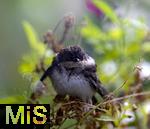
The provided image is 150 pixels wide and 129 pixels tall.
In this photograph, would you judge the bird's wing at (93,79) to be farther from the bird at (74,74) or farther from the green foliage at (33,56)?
the green foliage at (33,56)

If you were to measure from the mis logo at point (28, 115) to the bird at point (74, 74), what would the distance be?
0.05 m

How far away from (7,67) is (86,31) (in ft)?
2.67

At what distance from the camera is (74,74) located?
1027mm

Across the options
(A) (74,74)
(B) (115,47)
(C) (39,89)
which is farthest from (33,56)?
(A) (74,74)

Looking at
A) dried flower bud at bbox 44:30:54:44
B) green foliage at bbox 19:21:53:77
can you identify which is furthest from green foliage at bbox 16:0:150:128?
dried flower bud at bbox 44:30:54:44

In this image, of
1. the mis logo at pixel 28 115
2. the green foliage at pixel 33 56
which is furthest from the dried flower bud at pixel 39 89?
the green foliage at pixel 33 56

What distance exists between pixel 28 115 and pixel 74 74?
0.40ft

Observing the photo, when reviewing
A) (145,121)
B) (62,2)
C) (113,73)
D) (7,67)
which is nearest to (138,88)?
(145,121)

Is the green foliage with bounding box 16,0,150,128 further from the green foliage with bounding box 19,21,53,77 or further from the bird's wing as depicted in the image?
the bird's wing

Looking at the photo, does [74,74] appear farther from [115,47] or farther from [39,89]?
[115,47]

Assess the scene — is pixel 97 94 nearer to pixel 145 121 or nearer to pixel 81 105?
pixel 81 105

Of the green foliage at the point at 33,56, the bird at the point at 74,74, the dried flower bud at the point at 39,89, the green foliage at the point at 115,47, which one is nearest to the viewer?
the bird at the point at 74,74

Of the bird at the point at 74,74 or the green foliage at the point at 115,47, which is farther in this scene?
the green foliage at the point at 115,47

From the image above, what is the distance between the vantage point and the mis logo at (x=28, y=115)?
104cm
